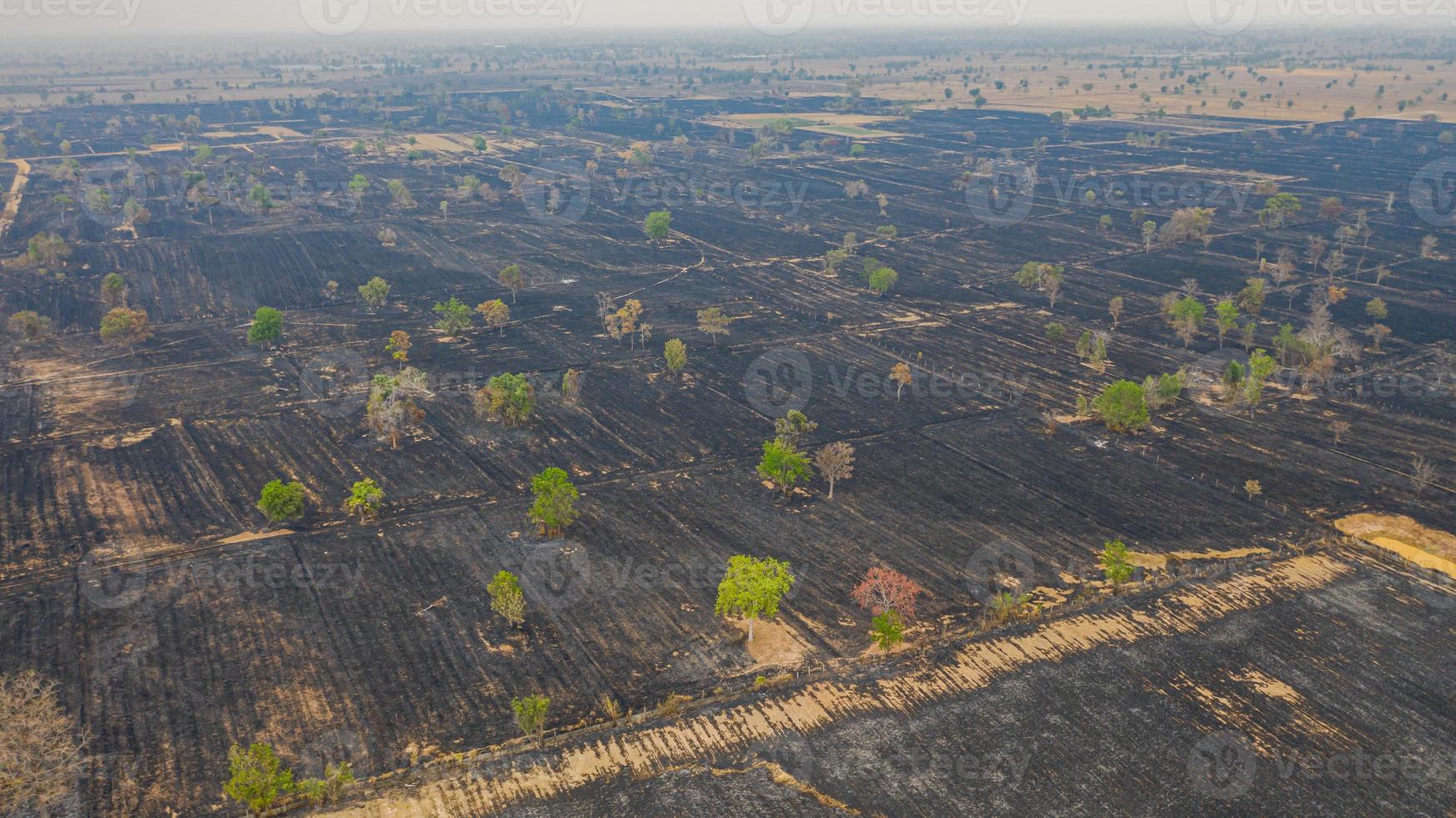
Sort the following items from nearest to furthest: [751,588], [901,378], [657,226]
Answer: [751,588]
[901,378]
[657,226]

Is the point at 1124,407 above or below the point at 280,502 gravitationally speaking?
above

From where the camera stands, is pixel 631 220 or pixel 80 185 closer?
pixel 631 220

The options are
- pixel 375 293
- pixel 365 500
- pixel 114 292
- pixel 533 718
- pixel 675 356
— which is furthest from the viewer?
pixel 375 293

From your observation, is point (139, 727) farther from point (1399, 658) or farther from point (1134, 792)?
point (1399, 658)

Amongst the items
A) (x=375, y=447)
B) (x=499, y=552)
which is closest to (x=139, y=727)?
Result: (x=499, y=552)

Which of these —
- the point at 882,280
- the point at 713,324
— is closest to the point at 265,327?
the point at 713,324

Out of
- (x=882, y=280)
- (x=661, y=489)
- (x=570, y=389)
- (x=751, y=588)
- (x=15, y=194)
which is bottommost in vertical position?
(x=15, y=194)

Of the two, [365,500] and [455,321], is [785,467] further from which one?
[455,321]
